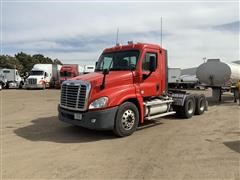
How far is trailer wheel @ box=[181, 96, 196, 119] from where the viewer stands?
1173 centimetres

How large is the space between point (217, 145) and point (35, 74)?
32.2m

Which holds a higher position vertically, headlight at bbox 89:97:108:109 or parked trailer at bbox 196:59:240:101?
parked trailer at bbox 196:59:240:101

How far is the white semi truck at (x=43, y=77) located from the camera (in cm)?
3581

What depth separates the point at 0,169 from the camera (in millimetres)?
5695

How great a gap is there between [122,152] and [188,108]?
19.2ft

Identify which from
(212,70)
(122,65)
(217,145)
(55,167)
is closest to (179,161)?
(217,145)

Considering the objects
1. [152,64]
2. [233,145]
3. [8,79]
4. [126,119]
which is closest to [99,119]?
[126,119]

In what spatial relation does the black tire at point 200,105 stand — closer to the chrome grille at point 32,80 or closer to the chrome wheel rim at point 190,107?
the chrome wheel rim at point 190,107

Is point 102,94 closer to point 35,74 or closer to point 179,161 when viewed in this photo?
point 179,161

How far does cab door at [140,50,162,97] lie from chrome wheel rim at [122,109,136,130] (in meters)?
0.93

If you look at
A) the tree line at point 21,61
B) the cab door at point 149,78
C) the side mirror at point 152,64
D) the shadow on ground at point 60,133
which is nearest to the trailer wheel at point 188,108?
the shadow on ground at point 60,133

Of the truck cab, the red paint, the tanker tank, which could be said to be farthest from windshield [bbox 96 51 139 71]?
the truck cab

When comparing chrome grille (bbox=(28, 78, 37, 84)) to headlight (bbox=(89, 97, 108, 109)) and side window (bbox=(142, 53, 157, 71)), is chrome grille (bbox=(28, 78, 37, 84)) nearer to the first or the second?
side window (bbox=(142, 53, 157, 71))

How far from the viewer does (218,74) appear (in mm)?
18031
